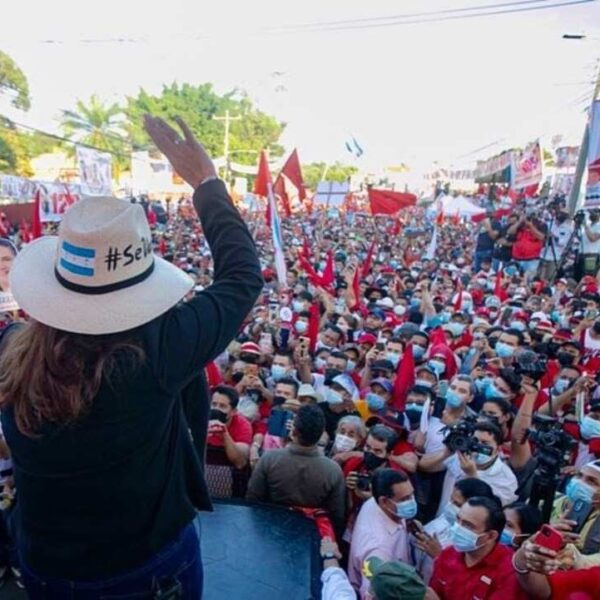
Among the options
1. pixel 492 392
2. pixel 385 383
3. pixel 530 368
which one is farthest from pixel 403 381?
pixel 530 368

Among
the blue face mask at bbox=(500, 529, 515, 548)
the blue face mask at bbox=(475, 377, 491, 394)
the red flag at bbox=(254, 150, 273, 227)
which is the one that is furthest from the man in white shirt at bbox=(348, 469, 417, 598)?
the red flag at bbox=(254, 150, 273, 227)

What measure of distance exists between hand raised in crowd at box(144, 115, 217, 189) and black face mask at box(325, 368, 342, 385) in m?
3.75

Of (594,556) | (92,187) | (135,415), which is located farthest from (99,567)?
(92,187)

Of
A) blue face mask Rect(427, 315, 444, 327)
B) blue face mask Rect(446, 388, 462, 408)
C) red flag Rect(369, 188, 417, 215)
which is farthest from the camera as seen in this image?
red flag Rect(369, 188, 417, 215)

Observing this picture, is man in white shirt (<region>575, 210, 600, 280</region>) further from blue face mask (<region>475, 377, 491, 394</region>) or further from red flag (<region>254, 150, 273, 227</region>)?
blue face mask (<region>475, 377, 491, 394</region>)

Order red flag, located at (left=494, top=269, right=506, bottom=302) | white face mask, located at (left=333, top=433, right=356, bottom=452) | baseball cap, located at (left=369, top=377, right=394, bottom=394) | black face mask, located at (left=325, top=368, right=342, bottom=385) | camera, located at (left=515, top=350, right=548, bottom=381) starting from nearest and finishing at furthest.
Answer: white face mask, located at (left=333, top=433, right=356, bottom=452), camera, located at (left=515, top=350, right=548, bottom=381), baseball cap, located at (left=369, top=377, right=394, bottom=394), black face mask, located at (left=325, top=368, right=342, bottom=385), red flag, located at (left=494, top=269, right=506, bottom=302)

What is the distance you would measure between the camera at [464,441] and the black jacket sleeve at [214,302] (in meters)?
2.47

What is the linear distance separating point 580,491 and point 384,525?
1102mm

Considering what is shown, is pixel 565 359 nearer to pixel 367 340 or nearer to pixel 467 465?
pixel 367 340

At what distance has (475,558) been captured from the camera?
2748mm

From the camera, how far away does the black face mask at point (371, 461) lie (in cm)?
364

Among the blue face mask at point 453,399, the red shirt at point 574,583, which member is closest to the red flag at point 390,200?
the blue face mask at point 453,399

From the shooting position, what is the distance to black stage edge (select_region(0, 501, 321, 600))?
6.31ft

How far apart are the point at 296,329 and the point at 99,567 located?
6433 mm
